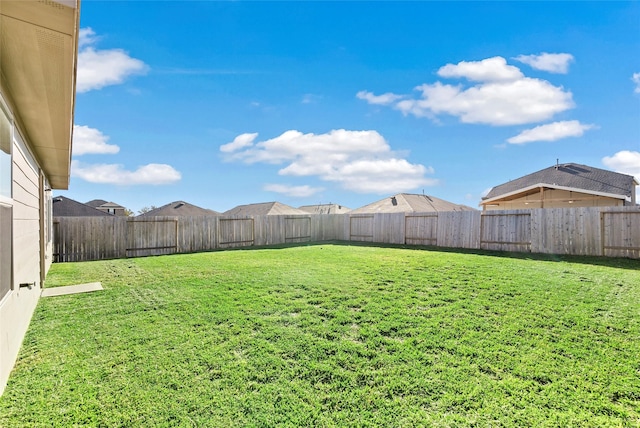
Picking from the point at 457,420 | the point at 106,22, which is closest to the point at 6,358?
the point at 457,420

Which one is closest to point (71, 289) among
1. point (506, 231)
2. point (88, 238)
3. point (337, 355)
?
Result: point (337, 355)

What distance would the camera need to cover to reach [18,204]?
3.47 metres

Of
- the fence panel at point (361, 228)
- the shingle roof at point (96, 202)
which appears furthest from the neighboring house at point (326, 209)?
the shingle roof at point (96, 202)

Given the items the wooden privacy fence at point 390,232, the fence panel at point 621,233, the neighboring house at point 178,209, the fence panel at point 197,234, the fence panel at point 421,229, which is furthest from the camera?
the neighboring house at point 178,209

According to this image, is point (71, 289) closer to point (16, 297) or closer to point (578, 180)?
point (16, 297)

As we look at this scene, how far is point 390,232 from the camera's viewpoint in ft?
47.1

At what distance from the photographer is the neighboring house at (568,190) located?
13.7 metres

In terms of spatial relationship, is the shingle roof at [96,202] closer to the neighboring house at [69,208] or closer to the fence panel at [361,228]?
the neighboring house at [69,208]

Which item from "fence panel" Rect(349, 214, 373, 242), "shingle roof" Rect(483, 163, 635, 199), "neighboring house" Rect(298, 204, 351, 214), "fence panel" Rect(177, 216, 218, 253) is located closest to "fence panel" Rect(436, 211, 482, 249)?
"fence panel" Rect(349, 214, 373, 242)

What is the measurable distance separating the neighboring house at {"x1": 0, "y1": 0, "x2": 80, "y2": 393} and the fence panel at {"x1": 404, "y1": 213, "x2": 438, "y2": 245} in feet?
38.6

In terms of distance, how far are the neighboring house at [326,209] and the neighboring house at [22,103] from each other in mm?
32089

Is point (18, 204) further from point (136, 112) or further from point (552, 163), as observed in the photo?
point (552, 163)

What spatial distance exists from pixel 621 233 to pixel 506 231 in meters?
2.87

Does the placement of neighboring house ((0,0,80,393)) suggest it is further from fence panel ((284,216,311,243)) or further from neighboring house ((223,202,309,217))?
neighboring house ((223,202,309,217))
